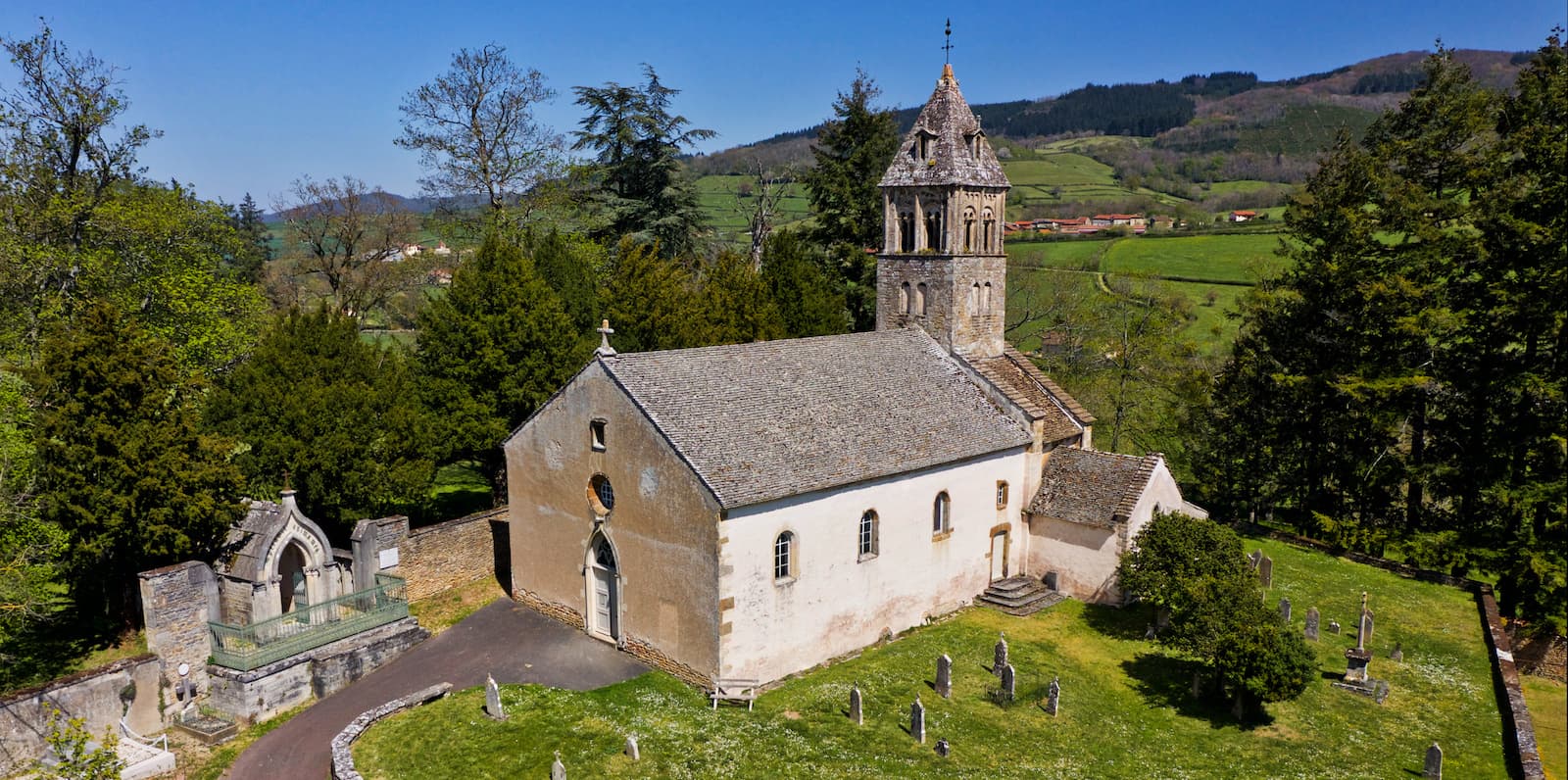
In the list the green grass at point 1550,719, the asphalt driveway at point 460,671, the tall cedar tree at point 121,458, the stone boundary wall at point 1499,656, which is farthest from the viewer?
the tall cedar tree at point 121,458

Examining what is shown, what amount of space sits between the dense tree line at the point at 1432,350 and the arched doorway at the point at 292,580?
119ft

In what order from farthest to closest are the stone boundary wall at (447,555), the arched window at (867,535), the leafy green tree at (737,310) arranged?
the leafy green tree at (737,310) → the stone boundary wall at (447,555) → the arched window at (867,535)

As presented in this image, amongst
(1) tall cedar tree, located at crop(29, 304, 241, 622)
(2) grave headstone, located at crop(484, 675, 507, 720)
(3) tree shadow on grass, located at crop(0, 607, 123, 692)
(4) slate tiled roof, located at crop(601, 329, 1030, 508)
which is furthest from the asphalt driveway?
(3) tree shadow on grass, located at crop(0, 607, 123, 692)

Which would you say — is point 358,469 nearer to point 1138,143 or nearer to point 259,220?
point 259,220

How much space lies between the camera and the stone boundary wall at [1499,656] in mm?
20547

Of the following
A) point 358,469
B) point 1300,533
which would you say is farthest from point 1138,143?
point 358,469

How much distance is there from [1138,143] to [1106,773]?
164m

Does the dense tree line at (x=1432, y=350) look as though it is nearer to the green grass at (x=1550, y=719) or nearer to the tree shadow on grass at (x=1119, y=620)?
the green grass at (x=1550, y=719)

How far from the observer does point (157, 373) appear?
23922mm

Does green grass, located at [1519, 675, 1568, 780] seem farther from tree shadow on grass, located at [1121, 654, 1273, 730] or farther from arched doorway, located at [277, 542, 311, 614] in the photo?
arched doorway, located at [277, 542, 311, 614]

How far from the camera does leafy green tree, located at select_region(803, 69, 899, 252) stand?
52844 mm

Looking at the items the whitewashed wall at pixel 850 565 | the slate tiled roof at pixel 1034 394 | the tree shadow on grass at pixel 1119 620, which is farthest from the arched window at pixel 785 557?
the slate tiled roof at pixel 1034 394

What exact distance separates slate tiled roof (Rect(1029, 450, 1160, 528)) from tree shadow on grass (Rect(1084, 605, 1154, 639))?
→ 2841mm

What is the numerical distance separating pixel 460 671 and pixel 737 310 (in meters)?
20.7
